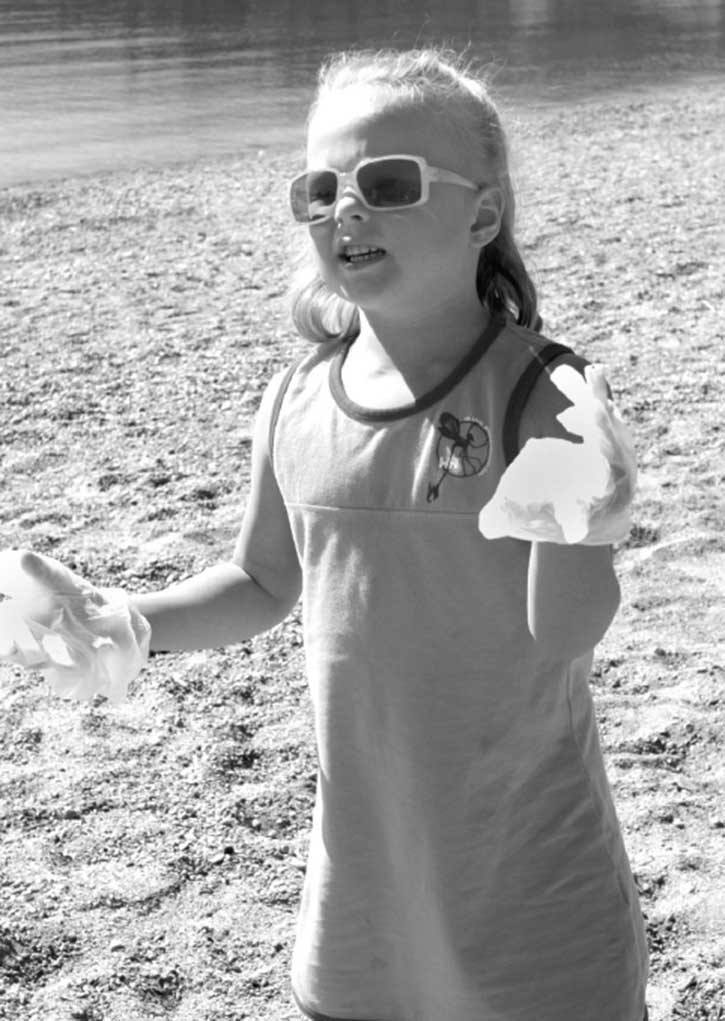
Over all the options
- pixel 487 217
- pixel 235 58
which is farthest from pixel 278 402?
pixel 235 58

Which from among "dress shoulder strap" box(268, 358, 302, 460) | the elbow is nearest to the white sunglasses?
"dress shoulder strap" box(268, 358, 302, 460)

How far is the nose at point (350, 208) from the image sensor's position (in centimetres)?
178

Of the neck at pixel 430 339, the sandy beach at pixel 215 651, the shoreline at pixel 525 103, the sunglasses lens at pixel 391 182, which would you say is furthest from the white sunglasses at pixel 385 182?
the shoreline at pixel 525 103

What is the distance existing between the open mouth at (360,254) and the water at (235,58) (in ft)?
42.6

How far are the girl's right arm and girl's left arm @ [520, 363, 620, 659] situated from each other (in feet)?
1.50

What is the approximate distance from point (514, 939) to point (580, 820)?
0.16m

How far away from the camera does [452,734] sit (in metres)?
1.81

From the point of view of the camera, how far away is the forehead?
1.80 metres

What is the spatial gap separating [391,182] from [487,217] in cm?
17

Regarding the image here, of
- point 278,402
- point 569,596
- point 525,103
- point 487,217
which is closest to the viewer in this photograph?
point 569,596

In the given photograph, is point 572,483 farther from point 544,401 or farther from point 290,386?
point 290,386

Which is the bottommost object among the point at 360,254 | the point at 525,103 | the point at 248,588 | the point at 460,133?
the point at 525,103

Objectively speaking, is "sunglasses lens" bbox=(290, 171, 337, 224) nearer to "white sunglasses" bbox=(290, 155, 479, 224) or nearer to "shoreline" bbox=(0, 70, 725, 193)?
"white sunglasses" bbox=(290, 155, 479, 224)

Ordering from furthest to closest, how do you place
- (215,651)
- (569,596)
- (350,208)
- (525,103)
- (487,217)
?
1. (525,103)
2. (215,651)
3. (487,217)
4. (350,208)
5. (569,596)
